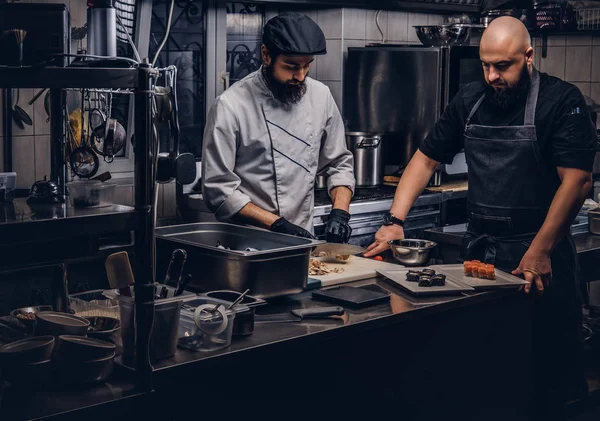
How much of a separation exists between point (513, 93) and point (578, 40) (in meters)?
3.02

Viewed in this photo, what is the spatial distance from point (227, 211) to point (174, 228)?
1.78 feet

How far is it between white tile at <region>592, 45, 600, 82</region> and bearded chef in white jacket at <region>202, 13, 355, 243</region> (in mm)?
2757

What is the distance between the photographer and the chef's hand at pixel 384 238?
3.16m

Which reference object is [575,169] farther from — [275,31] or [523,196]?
[275,31]

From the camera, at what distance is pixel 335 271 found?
2857mm

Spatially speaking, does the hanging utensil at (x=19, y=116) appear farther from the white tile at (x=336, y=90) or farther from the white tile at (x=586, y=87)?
the white tile at (x=586, y=87)

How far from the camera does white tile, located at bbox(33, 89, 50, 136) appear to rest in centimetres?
390

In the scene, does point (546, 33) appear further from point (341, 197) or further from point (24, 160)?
point (24, 160)

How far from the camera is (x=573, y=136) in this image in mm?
2951

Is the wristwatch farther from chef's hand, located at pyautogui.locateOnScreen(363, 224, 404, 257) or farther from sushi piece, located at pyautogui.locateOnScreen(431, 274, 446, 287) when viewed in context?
sushi piece, located at pyautogui.locateOnScreen(431, 274, 446, 287)

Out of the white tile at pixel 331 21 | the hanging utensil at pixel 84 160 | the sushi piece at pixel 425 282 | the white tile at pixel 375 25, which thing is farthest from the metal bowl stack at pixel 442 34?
the sushi piece at pixel 425 282

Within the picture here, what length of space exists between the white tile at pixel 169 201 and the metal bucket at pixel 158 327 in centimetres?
249

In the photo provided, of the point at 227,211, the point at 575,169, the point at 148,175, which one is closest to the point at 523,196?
the point at 575,169

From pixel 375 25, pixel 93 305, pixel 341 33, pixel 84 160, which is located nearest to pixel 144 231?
pixel 93 305
